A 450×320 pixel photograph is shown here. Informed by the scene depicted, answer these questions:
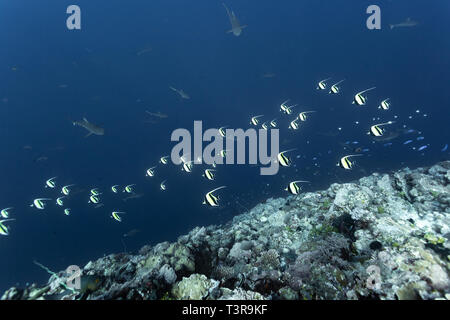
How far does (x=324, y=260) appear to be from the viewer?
470 centimetres

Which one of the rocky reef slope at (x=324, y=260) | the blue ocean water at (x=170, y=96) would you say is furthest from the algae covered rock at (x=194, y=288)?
the blue ocean water at (x=170, y=96)

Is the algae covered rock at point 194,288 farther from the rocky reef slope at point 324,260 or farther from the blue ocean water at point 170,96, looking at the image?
the blue ocean water at point 170,96

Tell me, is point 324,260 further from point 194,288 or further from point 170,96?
point 170,96

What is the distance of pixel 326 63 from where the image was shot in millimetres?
61750

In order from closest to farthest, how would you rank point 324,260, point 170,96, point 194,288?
point 194,288
point 324,260
point 170,96

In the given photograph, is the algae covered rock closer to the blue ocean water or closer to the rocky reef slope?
the rocky reef slope

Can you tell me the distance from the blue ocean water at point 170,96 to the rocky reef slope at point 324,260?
2648cm

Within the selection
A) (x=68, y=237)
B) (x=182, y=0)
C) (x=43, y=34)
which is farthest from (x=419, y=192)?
(x=182, y=0)

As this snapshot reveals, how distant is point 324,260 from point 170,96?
57184 millimetres

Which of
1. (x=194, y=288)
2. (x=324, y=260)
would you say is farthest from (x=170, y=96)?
(x=324, y=260)

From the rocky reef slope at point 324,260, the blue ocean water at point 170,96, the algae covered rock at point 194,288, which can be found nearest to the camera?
the rocky reef slope at point 324,260

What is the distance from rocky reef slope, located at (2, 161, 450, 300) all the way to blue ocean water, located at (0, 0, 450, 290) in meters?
26.5

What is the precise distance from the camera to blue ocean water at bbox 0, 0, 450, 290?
3934 centimetres

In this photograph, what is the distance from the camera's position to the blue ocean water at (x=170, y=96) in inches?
1549
